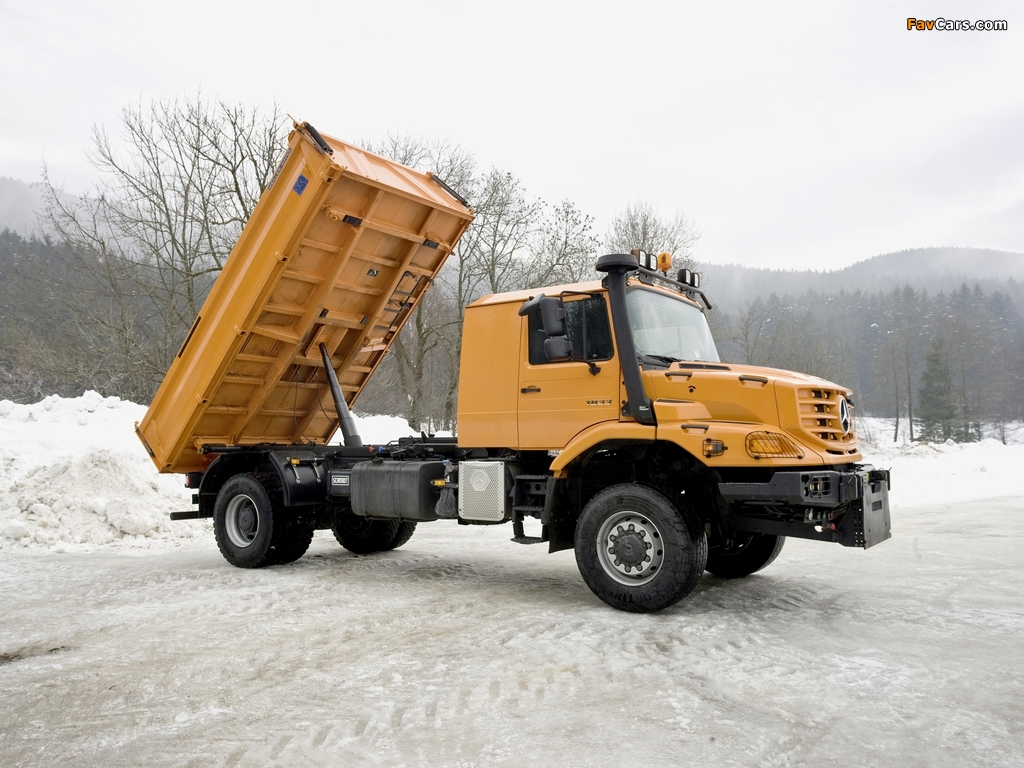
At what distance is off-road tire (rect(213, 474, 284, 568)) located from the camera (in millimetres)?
8070

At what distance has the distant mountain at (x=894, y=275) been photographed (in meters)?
123

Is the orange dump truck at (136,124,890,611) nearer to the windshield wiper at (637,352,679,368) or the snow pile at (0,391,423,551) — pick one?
the windshield wiper at (637,352,679,368)

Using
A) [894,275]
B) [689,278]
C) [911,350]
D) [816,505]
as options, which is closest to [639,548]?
[816,505]

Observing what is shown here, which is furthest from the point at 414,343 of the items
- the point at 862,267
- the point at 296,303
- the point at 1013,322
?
the point at 862,267

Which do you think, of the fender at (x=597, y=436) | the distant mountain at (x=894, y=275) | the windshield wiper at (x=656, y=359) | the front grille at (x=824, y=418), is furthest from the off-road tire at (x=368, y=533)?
the distant mountain at (x=894, y=275)

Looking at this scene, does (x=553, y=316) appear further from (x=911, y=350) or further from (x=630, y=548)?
(x=911, y=350)

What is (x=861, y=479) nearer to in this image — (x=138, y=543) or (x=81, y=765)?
(x=81, y=765)

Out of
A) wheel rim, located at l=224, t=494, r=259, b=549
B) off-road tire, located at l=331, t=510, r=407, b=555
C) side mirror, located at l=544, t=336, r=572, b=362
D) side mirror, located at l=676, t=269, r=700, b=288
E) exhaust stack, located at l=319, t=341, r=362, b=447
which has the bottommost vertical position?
off-road tire, located at l=331, t=510, r=407, b=555

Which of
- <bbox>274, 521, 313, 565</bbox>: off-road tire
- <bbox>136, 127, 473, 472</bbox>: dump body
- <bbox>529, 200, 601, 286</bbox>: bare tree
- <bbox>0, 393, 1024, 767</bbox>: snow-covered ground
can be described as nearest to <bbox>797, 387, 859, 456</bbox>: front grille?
<bbox>0, 393, 1024, 767</bbox>: snow-covered ground

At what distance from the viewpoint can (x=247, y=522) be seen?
8.37 metres

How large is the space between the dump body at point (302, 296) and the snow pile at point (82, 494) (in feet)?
7.47

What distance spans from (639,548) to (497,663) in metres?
1.67

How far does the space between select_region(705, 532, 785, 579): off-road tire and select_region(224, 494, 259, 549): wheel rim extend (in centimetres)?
504

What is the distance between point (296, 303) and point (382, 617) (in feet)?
11.9
